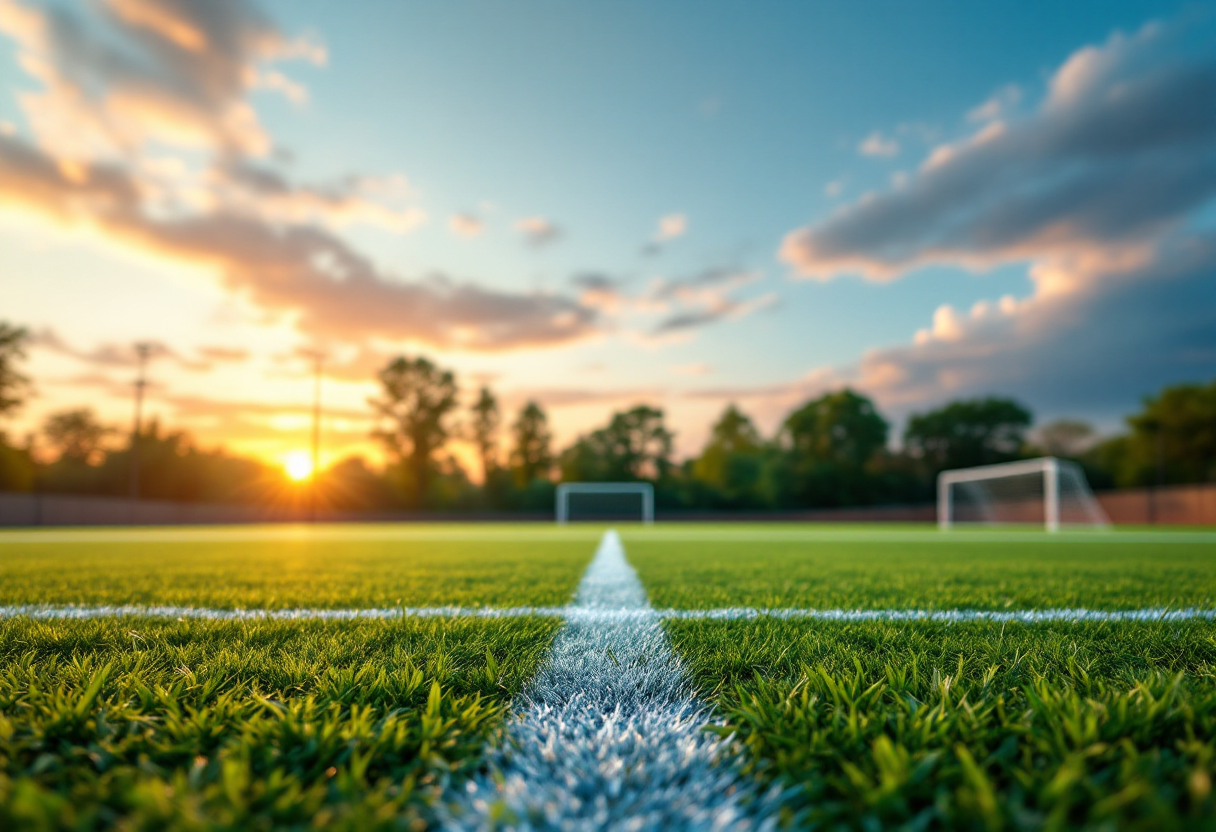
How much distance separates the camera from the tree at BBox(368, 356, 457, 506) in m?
37.4

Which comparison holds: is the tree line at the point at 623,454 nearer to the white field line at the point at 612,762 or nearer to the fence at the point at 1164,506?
the fence at the point at 1164,506

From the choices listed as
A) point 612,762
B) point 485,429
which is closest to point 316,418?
point 485,429

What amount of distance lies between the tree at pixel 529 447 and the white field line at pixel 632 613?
38256 millimetres

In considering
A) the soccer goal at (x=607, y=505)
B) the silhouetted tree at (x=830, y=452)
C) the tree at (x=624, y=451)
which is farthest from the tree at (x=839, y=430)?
the soccer goal at (x=607, y=505)

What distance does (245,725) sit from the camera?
111cm

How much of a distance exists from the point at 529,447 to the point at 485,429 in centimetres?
330

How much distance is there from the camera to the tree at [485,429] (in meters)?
39.5

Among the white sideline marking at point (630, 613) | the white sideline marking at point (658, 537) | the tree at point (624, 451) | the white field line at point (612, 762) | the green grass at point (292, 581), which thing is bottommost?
the white sideline marking at point (658, 537)

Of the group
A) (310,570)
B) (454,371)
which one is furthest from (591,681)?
(454,371)

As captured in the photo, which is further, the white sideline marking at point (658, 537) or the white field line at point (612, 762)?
the white sideline marking at point (658, 537)

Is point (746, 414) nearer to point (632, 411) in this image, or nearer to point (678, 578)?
point (632, 411)

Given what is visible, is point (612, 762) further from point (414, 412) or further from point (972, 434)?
point (972, 434)

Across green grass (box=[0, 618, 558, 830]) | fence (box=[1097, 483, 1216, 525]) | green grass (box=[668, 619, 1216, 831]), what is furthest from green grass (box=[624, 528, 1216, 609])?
fence (box=[1097, 483, 1216, 525])

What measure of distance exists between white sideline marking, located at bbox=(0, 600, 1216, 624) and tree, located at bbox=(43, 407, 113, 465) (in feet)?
156
